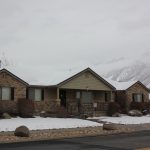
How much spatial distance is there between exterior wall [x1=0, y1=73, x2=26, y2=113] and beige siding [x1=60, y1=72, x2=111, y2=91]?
4.95 m

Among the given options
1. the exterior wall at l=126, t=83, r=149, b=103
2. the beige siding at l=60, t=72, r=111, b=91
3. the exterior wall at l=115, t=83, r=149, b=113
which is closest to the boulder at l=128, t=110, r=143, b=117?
the exterior wall at l=115, t=83, r=149, b=113

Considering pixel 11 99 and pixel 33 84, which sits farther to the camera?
pixel 33 84

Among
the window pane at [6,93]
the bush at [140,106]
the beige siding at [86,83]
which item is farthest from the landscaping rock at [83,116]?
the bush at [140,106]

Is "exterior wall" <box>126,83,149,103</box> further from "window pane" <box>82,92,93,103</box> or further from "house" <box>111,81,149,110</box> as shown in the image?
"window pane" <box>82,92,93,103</box>

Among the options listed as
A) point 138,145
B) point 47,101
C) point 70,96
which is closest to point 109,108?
point 70,96

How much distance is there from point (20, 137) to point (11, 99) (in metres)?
16.5

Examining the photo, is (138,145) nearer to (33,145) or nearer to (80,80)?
(33,145)

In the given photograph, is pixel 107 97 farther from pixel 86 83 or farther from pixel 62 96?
pixel 62 96

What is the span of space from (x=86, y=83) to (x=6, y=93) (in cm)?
1021

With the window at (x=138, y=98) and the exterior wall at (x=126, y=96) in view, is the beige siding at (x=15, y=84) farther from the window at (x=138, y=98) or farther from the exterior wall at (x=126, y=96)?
the window at (x=138, y=98)

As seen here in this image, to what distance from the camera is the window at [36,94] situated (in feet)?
140

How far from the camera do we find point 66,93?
46281 mm

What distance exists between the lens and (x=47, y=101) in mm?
43375

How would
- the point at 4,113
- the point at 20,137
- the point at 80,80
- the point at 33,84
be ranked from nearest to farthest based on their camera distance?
the point at 20,137, the point at 4,113, the point at 33,84, the point at 80,80
